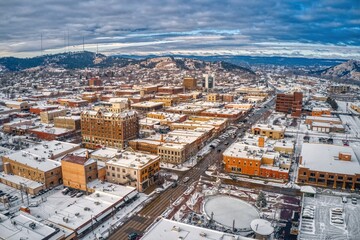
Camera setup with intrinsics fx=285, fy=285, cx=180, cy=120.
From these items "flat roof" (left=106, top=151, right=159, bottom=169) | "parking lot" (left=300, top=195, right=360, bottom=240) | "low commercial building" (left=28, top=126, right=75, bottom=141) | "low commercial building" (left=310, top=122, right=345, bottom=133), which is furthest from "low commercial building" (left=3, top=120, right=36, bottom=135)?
"low commercial building" (left=310, top=122, right=345, bottom=133)

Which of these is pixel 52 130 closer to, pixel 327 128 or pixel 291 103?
pixel 327 128

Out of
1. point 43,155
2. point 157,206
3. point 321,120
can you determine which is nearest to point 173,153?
point 157,206

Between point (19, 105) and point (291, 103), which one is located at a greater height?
point (291, 103)

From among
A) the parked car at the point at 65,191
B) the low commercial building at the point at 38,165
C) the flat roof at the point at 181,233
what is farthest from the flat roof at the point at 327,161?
the low commercial building at the point at 38,165

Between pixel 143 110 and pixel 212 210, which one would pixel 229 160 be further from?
pixel 143 110

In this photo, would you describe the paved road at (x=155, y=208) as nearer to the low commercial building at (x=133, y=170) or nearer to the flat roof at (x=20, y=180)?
the low commercial building at (x=133, y=170)

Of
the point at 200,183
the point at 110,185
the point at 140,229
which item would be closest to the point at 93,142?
the point at 110,185
